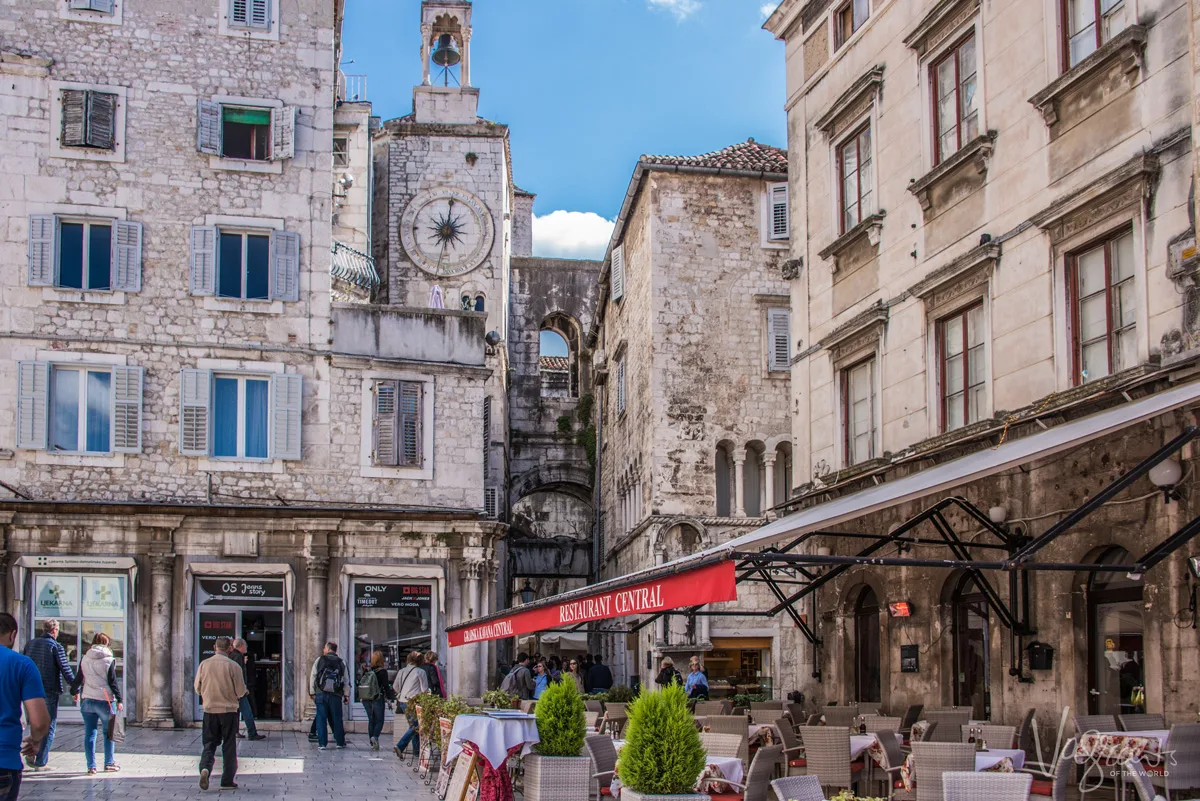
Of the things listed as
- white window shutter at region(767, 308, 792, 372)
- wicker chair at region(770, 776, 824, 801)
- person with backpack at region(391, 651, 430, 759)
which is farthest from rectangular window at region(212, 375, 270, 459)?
wicker chair at region(770, 776, 824, 801)

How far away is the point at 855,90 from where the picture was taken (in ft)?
65.8

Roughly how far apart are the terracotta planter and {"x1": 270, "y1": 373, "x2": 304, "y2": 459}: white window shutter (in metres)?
16.2

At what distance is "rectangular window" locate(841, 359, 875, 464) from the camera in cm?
1970

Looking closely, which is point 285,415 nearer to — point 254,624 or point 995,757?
point 254,624

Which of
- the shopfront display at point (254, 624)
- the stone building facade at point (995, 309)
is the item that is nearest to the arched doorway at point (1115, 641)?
the stone building facade at point (995, 309)

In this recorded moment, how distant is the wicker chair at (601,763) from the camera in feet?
41.4

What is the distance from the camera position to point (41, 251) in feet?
86.9

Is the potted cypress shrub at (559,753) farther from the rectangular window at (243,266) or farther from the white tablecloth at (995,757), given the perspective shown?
the rectangular window at (243,266)

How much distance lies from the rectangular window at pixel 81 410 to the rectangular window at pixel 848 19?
1414 centimetres

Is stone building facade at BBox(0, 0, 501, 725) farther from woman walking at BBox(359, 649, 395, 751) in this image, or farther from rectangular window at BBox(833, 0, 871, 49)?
rectangular window at BBox(833, 0, 871, 49)

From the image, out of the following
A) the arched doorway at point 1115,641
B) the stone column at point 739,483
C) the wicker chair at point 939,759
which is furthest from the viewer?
the stone column at point 739,483

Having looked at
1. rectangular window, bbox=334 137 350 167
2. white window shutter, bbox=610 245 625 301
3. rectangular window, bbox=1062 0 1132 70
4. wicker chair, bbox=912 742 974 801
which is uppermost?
rectangular window, bbox=334 137 350 167

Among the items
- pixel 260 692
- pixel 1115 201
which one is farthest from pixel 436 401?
pixel 1115 201

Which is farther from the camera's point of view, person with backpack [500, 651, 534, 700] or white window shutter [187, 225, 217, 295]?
white window shutter [187, 225, 217, 295]
